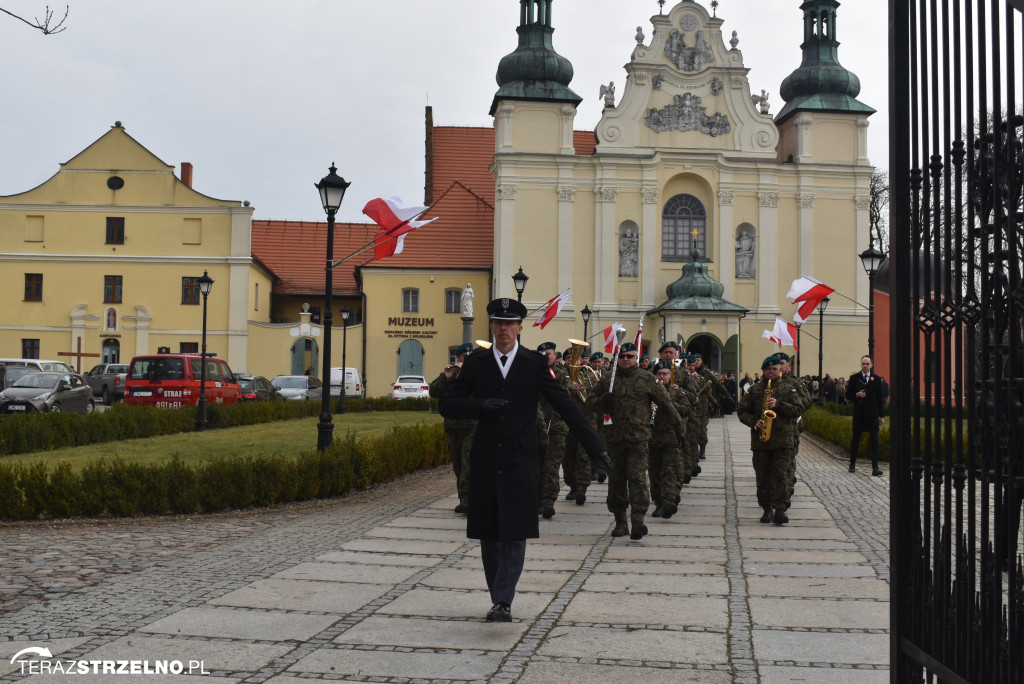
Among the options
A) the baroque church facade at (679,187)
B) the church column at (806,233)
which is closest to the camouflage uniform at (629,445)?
the baroque church facade at (679,187)

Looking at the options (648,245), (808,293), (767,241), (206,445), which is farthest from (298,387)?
(767,241)

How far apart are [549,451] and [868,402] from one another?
7172 mm

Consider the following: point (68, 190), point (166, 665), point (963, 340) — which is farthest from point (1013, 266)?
point (68, 190)

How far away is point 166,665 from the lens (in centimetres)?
533

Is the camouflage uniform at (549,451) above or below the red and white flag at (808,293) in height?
below

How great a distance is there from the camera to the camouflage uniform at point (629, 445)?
10.3 m

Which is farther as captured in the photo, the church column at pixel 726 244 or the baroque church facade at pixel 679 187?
the church column at pixel 726 244

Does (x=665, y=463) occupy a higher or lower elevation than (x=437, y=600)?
higher

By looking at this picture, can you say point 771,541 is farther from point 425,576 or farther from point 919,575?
point 919,575

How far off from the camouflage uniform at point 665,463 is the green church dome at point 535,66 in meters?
37.8

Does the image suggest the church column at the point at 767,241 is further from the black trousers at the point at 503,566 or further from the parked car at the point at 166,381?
the black trousers at the point at 503,566

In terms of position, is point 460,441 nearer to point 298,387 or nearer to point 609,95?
point 298,387

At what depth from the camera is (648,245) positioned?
1932 inches

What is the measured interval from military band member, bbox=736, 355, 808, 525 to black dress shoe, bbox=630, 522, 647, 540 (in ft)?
6.75
